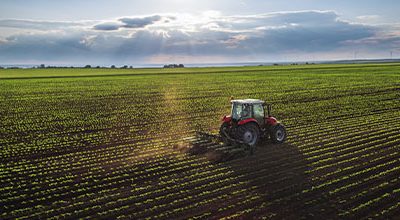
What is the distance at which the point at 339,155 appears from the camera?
571 inches

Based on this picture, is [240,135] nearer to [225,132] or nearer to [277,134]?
[225,132]

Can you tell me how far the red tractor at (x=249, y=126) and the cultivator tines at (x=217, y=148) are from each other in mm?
231

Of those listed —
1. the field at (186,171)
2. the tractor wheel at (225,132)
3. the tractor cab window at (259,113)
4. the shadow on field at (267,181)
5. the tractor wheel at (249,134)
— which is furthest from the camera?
the tractor cab window at (259,113)

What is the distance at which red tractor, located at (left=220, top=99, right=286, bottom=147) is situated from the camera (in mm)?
15074

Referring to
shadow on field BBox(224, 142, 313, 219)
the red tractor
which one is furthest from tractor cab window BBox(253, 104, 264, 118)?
shadow on field BBox(224, 142, 313, 219)

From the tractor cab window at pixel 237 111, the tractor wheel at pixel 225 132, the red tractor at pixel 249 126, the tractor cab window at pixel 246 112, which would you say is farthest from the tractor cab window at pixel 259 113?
the tractor wheel at pixel 225 132

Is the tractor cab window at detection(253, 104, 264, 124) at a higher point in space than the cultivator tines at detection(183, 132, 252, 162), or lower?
higher

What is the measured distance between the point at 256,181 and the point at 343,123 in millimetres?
10766

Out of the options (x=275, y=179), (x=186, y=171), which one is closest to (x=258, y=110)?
(x=275, y=179)

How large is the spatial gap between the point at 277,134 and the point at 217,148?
287 centimetres

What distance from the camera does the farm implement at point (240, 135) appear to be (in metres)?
14.6

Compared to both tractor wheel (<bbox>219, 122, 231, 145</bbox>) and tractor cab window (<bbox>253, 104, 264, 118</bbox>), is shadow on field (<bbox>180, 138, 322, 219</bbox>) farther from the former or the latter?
tractor cab window (<bbox>253, 104, 264, 118</bbox>)

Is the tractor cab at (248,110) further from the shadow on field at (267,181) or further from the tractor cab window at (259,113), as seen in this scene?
the shadow on field at (267,181)

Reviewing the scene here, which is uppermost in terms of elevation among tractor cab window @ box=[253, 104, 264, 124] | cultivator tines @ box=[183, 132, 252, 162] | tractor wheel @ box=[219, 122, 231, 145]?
tractor cab window @ box=[253, 104, 264, 124]
